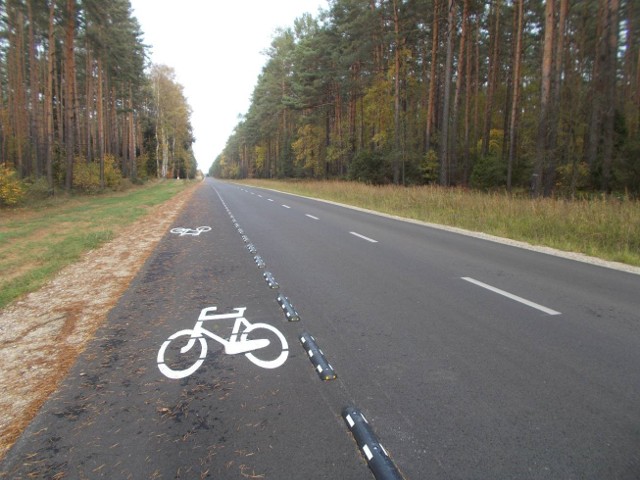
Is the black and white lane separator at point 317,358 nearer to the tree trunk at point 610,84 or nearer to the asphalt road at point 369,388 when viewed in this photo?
the asphalt road at point 369,388

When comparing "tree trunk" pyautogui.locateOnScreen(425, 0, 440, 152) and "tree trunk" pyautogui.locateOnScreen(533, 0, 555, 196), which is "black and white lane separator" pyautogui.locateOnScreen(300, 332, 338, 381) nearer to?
"tree trunk" pyautogui.locateOnScreen(533, 0, 555, 196)

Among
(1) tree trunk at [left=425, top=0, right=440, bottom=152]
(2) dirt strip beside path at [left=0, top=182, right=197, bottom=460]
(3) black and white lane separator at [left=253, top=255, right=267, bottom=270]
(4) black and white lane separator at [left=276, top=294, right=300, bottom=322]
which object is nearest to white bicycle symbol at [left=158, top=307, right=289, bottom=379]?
(4) black and white lane separator at [left=276, top=294, right=300, bottom=322]

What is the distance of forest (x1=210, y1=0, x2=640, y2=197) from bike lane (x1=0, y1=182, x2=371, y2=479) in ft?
56.8

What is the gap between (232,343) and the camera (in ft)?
13.5

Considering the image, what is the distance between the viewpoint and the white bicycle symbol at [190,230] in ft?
39.1

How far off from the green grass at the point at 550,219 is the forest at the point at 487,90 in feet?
13.9

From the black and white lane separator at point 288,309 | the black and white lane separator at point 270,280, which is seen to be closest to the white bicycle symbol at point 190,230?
the black and white lane separator at point 270,280

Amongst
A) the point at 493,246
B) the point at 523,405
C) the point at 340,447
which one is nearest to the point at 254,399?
the point at 340,447

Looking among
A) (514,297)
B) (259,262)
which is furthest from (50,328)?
(514,297)

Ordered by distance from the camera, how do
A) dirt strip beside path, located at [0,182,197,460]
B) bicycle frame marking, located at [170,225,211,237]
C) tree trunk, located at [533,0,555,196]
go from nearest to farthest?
dirt strip beside path, located at [0,182,197,460] < bicycle frame marking, located at [170,225,211,237] < tree trunk, located at [533,0,555,196]

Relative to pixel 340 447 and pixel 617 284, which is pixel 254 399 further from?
pixel 617 284

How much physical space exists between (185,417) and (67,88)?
25.9 metres

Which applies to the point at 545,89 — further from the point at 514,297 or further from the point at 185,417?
the point at 185,417

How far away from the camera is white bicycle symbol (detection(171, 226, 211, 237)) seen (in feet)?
39.1
